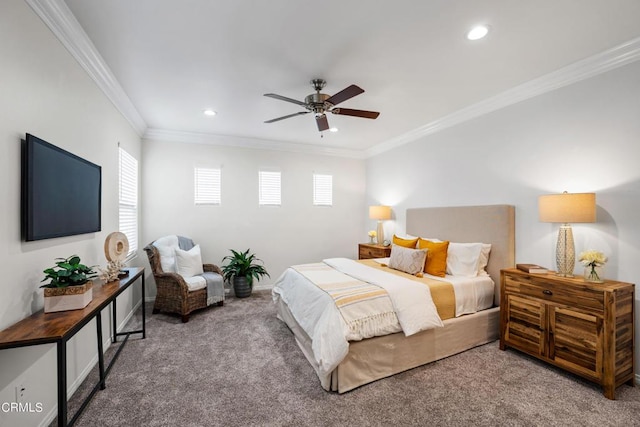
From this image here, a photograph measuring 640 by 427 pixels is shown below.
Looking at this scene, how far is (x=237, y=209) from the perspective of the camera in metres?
5.13

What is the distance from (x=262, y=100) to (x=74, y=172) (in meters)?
2.04

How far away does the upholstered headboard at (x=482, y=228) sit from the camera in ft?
10.6

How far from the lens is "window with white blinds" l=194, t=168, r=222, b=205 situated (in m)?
4.87

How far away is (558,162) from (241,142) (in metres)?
4.58

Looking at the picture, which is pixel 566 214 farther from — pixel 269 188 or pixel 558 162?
pixel 269 188

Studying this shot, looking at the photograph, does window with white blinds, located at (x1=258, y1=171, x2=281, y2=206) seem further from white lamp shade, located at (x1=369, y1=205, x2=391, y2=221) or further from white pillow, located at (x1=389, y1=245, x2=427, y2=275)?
white pillow, located at (x1=389, y1=245, x2=427, y2=275)

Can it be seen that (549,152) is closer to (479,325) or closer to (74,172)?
(479,325)

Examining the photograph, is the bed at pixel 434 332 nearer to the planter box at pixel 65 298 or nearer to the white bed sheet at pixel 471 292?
the white bed sheet at pixel 471 292

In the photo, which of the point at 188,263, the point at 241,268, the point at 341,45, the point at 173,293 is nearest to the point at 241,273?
the point at 241,268

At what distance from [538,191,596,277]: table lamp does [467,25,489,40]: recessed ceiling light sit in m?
1.55

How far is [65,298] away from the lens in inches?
68.1

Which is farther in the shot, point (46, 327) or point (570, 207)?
point (570, 207)

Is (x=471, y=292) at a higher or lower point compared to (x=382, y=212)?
lower

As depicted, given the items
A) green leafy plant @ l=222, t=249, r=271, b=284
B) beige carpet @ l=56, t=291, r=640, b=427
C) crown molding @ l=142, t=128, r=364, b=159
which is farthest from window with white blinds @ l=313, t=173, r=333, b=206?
beige carpet @ l=56, t=291, r=640, b=427
